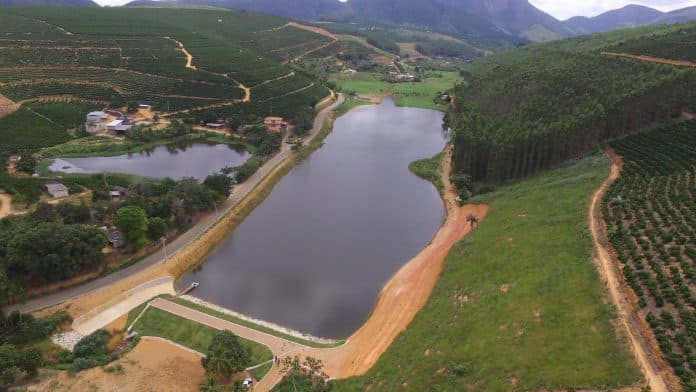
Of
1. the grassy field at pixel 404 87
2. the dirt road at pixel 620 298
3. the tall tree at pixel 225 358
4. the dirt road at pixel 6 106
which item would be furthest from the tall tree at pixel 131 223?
the grassy field at pixel 404 87

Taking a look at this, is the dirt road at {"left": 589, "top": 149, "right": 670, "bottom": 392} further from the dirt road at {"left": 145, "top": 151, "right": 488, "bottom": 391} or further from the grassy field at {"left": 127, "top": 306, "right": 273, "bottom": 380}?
the grassy field at {"left": 127, "top": 306, "right": 273, "bottom": 380}

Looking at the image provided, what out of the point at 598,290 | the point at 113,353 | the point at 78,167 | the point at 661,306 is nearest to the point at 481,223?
the point at 598,290

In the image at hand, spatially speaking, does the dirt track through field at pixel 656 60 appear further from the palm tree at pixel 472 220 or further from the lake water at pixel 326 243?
the palm tree at pixel 472 220

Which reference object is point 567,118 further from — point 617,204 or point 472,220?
point 472,220

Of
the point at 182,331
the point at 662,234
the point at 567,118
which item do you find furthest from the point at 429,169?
the point at 182,331

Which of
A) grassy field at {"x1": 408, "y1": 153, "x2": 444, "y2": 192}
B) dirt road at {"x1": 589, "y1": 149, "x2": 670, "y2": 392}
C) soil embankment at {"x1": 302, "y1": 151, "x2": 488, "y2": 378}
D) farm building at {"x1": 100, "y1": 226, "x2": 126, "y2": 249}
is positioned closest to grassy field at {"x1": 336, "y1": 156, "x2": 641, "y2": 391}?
dirt road at {"x1": 589, "y1": 149, "x2": 670, "y2": 392}

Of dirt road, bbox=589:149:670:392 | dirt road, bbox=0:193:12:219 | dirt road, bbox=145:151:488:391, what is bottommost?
dirt road, bbox=145:151:488:391

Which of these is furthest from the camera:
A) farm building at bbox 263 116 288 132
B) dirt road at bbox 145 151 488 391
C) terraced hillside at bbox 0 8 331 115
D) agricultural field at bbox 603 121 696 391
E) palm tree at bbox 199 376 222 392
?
terraced hillside at bbox 0 8 331 115

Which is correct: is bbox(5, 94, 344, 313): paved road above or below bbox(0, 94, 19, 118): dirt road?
below
